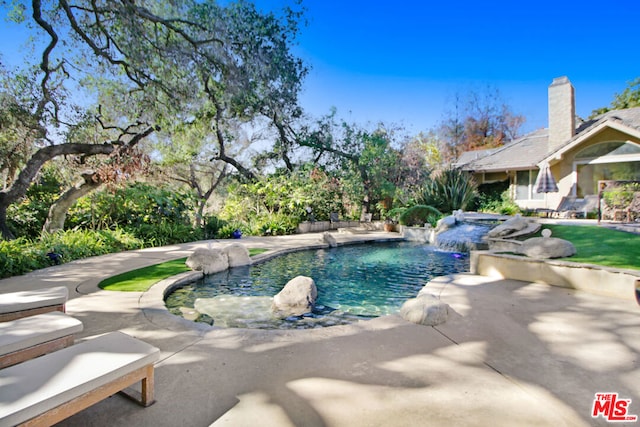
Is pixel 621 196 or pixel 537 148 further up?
pixel 537 148

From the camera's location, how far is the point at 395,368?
2508 mm

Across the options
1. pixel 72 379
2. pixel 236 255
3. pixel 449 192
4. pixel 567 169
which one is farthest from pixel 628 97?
pixel 72 379

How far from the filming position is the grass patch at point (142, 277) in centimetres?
496

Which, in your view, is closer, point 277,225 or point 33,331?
point 33,331

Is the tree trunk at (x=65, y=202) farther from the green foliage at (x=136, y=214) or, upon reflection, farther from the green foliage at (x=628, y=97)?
the green foliage at (x=628, y=97)

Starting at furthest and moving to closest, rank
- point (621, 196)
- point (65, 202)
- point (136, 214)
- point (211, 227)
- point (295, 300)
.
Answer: point (211, 227), point (621, 196), point (136, 214), point (65, 202), point (295, 300)

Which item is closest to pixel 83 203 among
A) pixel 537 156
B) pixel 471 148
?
pixel 537 156

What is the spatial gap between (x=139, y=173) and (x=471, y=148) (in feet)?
94.2

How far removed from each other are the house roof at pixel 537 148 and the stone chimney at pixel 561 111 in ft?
1.81

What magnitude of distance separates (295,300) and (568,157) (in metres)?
16.8

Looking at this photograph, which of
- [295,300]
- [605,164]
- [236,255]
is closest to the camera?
[295,300]

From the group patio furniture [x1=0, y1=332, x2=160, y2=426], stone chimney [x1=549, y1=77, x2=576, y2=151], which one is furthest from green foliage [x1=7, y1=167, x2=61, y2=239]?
stone chimney [x1=549, y1=77, x2=576, y2=151]

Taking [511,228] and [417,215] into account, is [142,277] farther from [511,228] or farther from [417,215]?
[417,215]

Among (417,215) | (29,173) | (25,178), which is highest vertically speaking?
(29,173)
